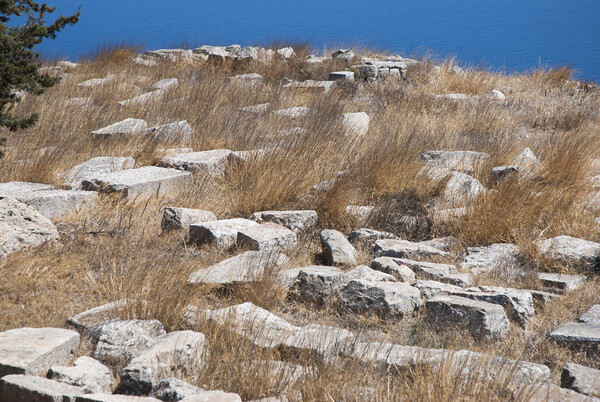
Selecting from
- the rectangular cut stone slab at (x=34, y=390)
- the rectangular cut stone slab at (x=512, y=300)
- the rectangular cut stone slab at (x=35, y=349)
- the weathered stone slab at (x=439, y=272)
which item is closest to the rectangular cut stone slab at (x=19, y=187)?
the rectangular cut stone slab at (x=35, y=349)

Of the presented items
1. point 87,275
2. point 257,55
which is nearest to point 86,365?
point 87,275

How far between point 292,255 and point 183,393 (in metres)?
2.05

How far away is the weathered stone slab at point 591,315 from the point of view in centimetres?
326

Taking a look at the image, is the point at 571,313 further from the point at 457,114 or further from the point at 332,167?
the point at 457,114

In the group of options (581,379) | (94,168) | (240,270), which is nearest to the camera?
(581,379)

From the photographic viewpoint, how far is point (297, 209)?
17.1 ft

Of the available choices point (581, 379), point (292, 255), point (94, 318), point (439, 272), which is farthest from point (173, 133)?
point (581, 379)

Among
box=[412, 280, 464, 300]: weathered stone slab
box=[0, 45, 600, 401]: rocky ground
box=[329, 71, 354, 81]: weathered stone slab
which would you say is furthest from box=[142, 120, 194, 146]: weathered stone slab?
box=[329, 71, 354, 81]: weathered stone slab

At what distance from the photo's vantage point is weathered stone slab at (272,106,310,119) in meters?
8.28

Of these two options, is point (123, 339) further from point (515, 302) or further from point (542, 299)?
point (542, 299)

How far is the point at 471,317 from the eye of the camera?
318cm

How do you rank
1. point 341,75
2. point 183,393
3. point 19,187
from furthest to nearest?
1. point 341,75
2. point 19,187
3. point 183,393

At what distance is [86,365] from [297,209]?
295 cm

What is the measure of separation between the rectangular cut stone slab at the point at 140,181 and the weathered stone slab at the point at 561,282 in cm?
335
